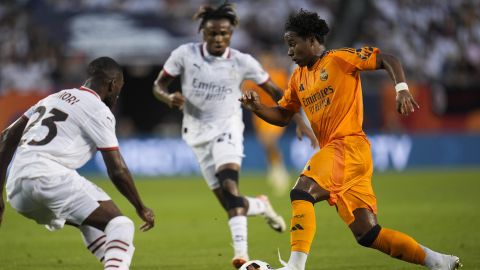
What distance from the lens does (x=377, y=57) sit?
23.5 ft

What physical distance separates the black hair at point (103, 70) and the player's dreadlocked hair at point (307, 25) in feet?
5.27

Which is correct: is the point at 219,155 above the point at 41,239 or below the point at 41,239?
above

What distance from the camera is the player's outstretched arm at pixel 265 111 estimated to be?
747 cm

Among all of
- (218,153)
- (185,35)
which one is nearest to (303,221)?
(218,153)

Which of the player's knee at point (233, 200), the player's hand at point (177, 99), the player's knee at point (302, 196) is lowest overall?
the player's knee at point (233, 200)

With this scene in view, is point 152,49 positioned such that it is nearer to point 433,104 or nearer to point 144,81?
point 144,81

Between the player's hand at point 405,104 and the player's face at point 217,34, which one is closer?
the player's hand at point 405,104

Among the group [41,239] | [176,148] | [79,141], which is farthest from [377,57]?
[176,148]

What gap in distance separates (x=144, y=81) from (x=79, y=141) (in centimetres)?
1957

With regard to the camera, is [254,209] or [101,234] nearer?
[101,234]

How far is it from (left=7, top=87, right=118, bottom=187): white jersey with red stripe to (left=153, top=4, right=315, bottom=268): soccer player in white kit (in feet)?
10.1

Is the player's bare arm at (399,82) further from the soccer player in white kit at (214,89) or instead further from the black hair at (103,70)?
the soccer player in white kit at (214,89)

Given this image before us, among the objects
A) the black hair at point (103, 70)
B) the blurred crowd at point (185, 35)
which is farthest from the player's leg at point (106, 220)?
the blurred crowd at point (185, 35)

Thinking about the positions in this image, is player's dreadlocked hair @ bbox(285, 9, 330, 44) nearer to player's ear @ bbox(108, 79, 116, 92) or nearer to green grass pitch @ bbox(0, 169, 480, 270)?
player's ear @ bbox(108, 79, 116, 92)
